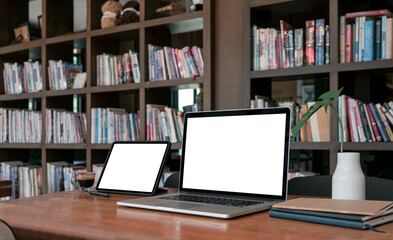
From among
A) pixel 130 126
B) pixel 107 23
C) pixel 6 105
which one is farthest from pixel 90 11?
pixel 6 105

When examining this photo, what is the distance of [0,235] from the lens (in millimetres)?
775

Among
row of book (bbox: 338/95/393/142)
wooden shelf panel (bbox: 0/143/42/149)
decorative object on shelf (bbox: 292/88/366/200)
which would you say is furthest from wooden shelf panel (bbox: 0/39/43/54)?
decorative object on shelf (bbox: 292/88/366/200)

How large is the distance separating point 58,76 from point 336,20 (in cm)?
215

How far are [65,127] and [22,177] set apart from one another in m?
0.66

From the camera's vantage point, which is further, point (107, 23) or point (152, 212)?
point (107, 23)

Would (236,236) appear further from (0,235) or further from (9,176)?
(9,176)

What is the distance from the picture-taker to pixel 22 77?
3717mm

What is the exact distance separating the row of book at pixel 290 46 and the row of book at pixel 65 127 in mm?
1489

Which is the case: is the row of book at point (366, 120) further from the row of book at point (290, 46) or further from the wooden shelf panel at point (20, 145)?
the wooden shelf panel at point (20, 145)

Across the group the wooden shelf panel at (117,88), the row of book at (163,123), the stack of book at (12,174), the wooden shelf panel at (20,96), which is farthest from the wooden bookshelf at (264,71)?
the stack of book at (12,174)

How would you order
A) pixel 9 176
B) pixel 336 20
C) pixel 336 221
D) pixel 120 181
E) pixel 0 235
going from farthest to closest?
pixel 9 176 < pixel 336 20 < pixel 120 181 < pixel 336 221 < pixel 0 235

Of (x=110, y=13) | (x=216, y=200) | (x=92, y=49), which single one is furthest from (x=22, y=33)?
(x=216, y=200)

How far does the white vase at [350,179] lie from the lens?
1.15m

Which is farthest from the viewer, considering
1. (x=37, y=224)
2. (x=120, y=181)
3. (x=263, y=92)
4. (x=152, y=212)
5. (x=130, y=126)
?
(x=130, y=126)
